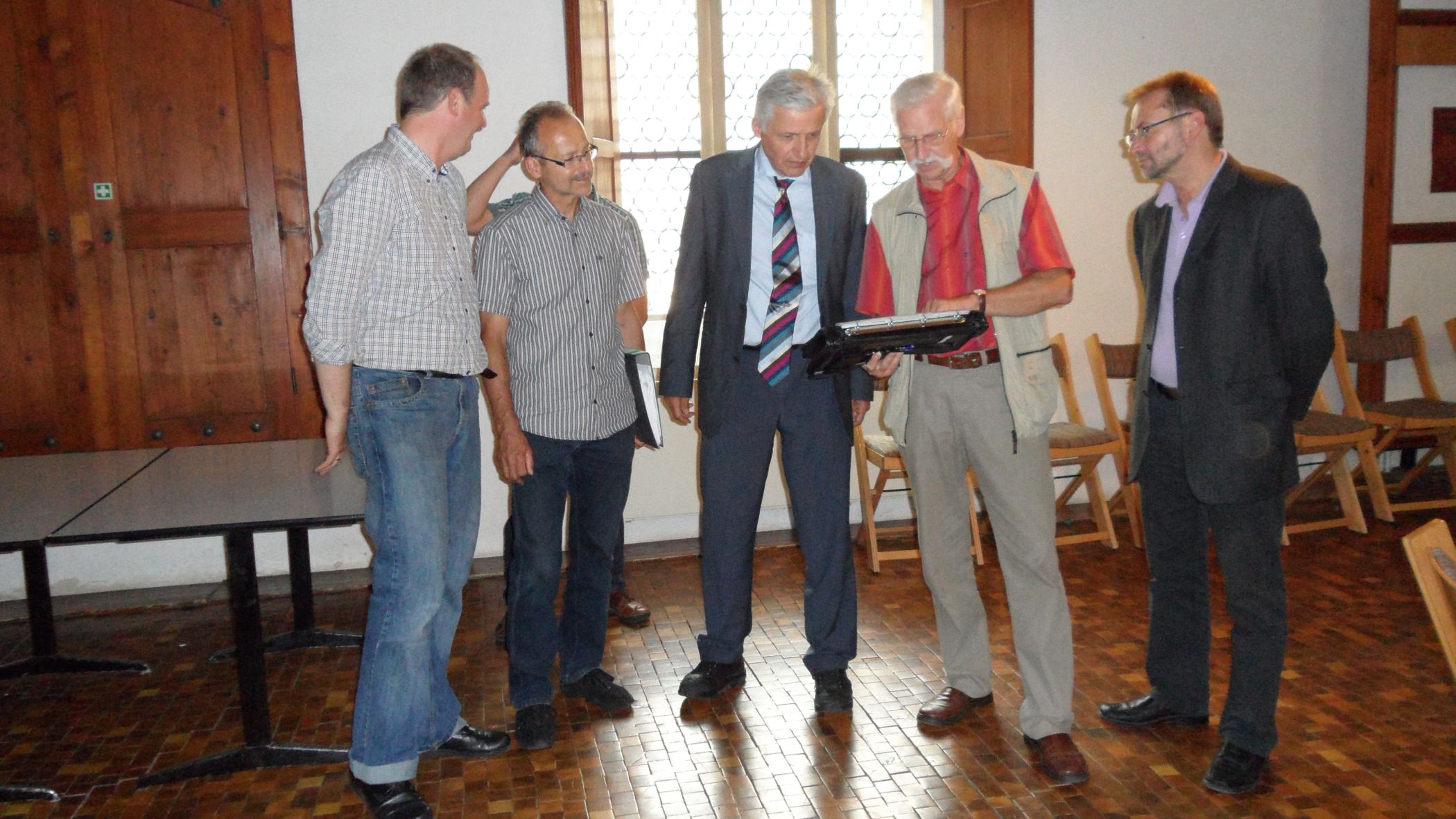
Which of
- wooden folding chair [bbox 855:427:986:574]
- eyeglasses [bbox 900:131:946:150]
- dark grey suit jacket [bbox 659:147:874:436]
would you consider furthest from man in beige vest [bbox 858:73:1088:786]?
wooden folding chair [bbox 855:427:986:574]

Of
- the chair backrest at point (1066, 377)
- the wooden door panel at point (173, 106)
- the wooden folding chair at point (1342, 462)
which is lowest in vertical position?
the wooden folding chair at point (1342, 462)

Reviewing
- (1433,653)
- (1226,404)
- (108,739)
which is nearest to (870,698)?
(1226,404)

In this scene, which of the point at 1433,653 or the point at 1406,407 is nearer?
the point at 1433,653

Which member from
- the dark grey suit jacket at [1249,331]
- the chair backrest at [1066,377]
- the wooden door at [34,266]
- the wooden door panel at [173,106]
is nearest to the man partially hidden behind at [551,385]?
the dark grey suit jacket at [1249,331]

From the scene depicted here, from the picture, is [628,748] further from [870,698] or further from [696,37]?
[696,37]

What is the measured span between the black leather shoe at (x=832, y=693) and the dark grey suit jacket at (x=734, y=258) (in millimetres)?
803

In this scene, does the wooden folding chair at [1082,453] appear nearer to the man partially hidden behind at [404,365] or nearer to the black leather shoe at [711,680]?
the black leather shoe at [711,680]

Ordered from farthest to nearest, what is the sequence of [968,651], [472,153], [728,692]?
[472,153], [728,692], [968,651]

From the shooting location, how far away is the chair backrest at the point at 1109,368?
5367mm

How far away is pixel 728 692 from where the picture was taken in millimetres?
3686

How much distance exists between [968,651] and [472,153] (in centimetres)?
327

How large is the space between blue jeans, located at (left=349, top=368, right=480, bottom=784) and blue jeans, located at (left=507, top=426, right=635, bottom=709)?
0.28m

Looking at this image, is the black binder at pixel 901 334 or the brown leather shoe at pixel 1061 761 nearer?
the black binder at pixel 901 334

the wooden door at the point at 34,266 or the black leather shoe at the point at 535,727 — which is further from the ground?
the wooden door at the point at 34,266
